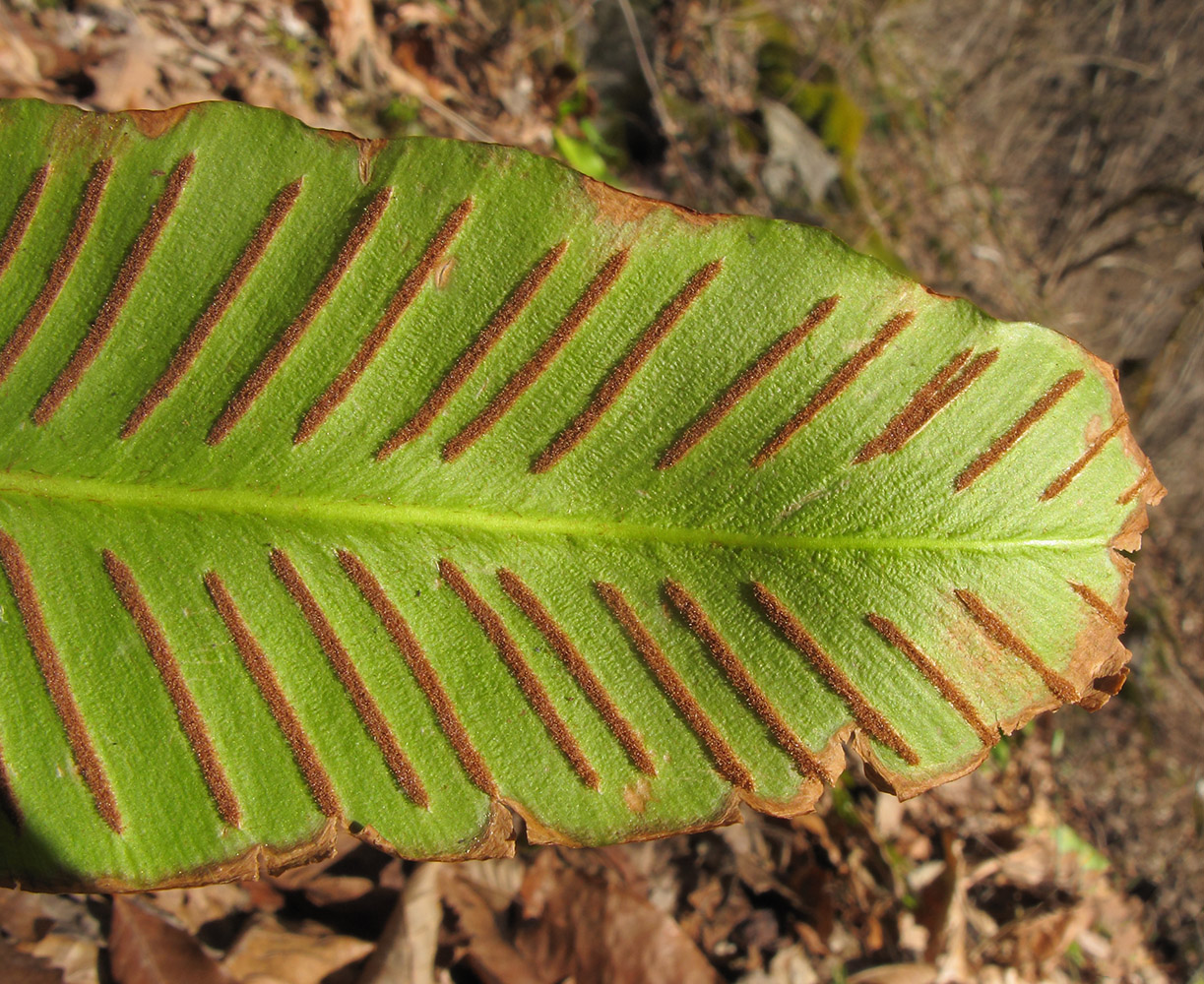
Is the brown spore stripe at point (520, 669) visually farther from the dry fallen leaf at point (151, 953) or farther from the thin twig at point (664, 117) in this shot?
the thin twig at point (664, 117)

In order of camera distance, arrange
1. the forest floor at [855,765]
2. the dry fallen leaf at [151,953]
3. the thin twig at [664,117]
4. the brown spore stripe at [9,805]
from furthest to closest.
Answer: the thin twig at [664,117] → the forest floor at [855,765] → the dry fallen leaf at [151,953] → the brown spore stripe at [9,805]

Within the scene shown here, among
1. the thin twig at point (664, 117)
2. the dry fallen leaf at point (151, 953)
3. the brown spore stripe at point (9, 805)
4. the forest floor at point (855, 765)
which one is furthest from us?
the thin twig at point (664, 117)

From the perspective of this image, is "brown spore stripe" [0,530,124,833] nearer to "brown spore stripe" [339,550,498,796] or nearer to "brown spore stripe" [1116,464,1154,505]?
"brown spore stripe" [339,550,498,796]

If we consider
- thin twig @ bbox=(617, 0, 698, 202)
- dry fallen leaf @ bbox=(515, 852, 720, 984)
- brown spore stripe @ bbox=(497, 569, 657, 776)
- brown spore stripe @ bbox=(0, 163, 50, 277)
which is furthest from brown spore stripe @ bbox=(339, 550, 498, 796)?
thin twig @ bbox=(617, 0, 698, 202)

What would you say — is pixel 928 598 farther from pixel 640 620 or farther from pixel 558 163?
pixel 558 163

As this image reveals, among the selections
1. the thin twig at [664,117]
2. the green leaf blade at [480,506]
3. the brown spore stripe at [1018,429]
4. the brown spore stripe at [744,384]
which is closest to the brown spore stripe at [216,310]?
the green leaf blade at [480,506]

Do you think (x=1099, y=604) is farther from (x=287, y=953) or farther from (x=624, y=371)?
(x=287, y=953)

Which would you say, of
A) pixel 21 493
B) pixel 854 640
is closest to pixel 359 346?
pixel 21 493
